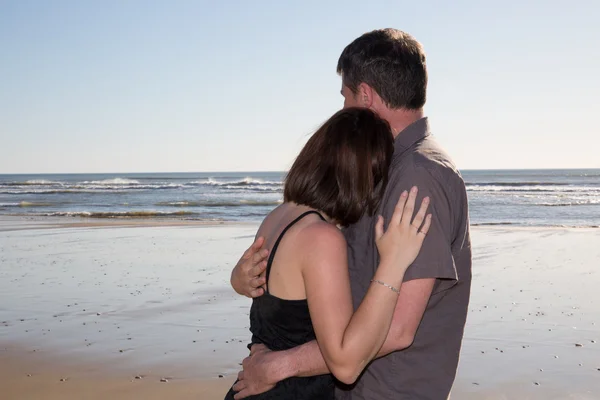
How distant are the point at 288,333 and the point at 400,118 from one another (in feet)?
2.83

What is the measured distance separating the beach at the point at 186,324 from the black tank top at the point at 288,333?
334 centimetres

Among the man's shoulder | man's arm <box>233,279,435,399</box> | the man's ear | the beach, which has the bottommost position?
the beach

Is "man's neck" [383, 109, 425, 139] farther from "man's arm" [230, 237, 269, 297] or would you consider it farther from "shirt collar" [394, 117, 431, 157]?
A: "man's arm" [230, 237, 269, 297]

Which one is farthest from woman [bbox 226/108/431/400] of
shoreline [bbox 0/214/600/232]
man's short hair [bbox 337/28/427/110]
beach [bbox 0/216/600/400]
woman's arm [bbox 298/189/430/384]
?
shoreline [bbox 0/214/600/232]

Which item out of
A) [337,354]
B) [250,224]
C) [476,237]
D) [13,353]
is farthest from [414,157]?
[250,224]

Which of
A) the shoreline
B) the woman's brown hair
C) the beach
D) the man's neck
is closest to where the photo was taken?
the woman's brown hair

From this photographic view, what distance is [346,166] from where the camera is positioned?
7.20 ft

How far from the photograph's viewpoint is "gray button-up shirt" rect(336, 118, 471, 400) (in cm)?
202

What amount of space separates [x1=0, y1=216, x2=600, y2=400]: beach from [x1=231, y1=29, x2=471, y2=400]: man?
3.43 metres

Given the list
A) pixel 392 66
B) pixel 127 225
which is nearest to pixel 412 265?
pixel 392 66

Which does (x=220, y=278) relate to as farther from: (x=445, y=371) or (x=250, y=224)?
(x=250, y=224)

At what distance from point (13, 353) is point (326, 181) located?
5.52 meters

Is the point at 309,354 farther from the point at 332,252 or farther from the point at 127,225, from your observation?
the point at 127,225

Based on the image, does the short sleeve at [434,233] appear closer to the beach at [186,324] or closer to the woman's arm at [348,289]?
the woman's arm at [348,289]
